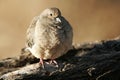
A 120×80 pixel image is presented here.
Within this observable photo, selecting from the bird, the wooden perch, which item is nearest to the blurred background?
the wooden perch

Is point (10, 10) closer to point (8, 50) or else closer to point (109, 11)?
point (8, 50)

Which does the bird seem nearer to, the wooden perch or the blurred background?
the wooden perch

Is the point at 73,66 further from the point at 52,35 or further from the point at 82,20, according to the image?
the point at 82,20

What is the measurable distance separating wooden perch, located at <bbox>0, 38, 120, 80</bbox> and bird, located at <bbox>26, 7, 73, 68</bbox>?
17 centimetres

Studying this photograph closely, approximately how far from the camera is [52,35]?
6.57 m

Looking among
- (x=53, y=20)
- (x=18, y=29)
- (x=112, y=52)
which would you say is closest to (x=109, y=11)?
(x=18, y=29)

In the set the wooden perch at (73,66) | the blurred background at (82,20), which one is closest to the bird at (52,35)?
the wooden perch at (73,66)

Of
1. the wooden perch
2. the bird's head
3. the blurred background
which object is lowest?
the wooden perch

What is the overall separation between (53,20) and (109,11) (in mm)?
4385

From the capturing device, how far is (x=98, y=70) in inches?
277

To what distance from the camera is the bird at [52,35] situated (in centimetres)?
654

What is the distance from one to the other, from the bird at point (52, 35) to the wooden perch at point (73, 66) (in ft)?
0.57

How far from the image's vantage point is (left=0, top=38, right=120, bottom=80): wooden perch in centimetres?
668

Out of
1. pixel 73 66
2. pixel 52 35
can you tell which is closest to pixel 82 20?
pixel 73 66
